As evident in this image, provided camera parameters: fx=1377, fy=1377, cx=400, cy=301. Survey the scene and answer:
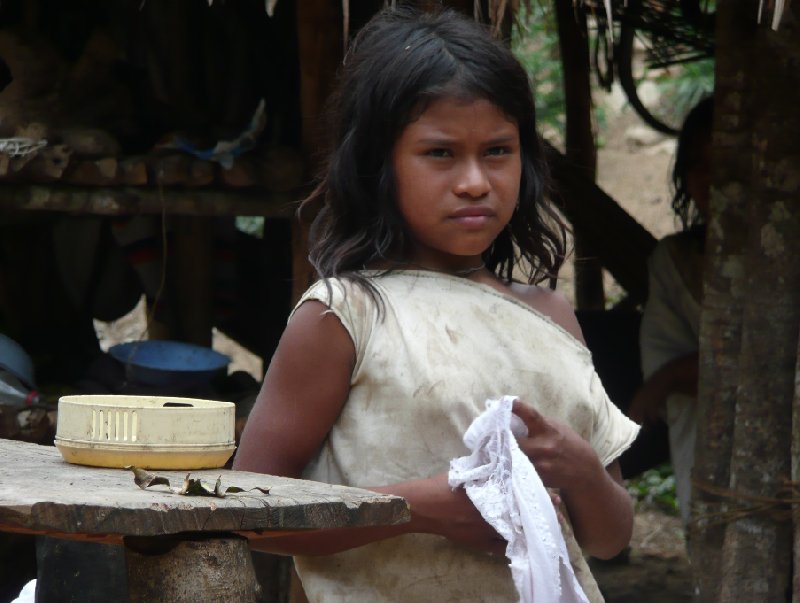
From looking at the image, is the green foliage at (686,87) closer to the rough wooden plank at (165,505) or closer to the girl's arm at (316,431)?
the girl's arm at (316,431)

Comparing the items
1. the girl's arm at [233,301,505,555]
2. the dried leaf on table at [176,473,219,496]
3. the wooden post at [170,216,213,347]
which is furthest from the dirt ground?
the dried leaf on table at [176,473,219,496]

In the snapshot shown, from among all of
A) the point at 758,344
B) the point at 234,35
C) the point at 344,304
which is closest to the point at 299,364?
the point at 344,304

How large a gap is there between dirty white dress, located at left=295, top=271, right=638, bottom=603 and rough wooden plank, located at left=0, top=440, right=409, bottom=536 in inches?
8.5

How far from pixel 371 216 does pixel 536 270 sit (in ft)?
1.00

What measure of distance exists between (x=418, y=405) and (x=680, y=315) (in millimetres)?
2840

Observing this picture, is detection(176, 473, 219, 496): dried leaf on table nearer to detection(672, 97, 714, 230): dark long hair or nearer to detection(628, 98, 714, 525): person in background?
detection(628, 98, 714, 525): person in background

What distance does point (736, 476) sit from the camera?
3.55 meters

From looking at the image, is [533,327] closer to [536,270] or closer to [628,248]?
[536,270]

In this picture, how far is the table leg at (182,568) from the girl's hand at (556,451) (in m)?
0.43

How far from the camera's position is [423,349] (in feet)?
6.00

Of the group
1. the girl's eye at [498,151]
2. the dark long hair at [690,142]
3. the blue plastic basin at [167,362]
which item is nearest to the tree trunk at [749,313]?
the dark long hair at [690,142]

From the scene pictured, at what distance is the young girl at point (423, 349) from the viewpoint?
180 centimetres

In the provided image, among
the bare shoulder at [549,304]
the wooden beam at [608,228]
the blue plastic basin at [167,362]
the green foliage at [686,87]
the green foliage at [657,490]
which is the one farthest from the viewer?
the green foliage at [686,87]

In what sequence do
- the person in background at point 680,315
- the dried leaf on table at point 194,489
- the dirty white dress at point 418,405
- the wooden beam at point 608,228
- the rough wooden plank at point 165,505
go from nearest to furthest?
the rough wooden plank at point 165,505, the dried leaf on table at point 194,489, the dirty white dress at point 418,405, the person in background at point 680,315, the wooden beam at point 608,228
